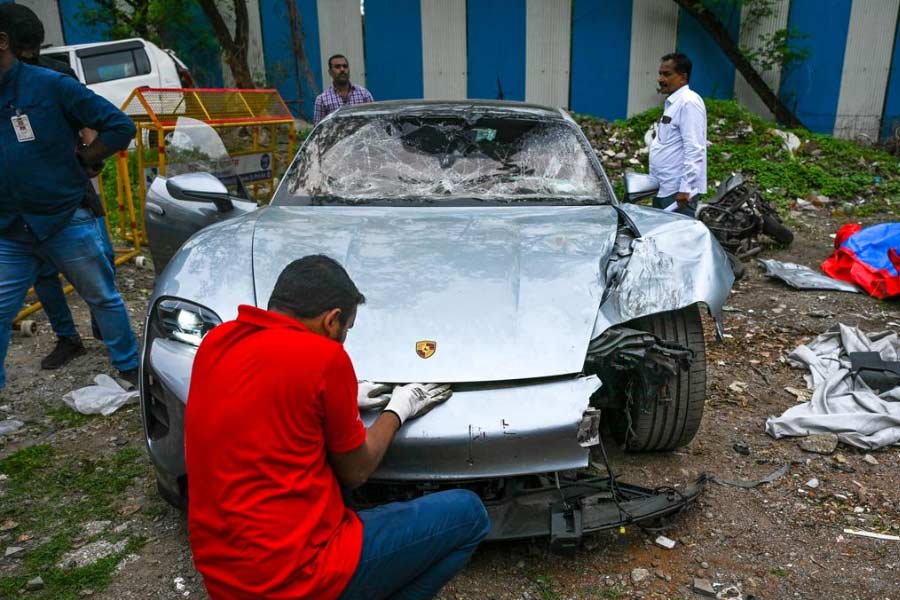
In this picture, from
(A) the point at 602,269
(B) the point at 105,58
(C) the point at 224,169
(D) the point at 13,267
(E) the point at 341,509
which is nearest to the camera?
(E) the point at 341,509

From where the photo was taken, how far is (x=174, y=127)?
6.12 m

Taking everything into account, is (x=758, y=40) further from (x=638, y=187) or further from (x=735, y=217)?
(x=638, y=187)

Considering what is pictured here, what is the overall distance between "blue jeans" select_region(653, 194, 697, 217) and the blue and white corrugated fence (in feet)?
24.1

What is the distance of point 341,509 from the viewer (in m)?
1.71

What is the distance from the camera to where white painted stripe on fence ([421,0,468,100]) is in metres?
12.5

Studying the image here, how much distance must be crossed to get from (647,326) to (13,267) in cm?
302

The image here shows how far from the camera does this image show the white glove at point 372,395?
2.10 metres

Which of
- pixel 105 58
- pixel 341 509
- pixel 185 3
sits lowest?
pixel 341 509

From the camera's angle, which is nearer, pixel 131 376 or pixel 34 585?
pixel 34 585

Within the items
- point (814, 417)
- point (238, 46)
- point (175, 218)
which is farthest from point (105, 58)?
point (814, 417)

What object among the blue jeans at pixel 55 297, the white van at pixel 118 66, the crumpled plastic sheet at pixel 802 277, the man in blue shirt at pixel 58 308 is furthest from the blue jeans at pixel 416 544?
the white van at pixel 118 66

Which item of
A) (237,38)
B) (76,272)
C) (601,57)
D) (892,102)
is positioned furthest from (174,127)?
(892,102)

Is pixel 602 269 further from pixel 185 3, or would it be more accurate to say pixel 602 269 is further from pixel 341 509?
pixel 185 3

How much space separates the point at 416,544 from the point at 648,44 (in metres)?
12.1
